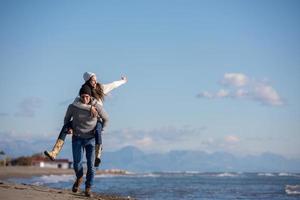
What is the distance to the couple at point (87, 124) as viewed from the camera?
10438mm

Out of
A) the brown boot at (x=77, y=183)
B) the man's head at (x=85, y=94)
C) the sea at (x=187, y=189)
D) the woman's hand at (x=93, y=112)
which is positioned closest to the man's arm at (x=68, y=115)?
the man's head at (x=85, y=94)

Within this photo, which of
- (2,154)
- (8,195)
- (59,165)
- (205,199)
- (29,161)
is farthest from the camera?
(59,165)

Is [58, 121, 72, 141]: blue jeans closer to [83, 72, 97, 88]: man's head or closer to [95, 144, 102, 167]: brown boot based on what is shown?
[95, 144, 102, 167]: brown boot

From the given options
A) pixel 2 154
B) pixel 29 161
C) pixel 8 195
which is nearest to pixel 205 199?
pixel 8 195

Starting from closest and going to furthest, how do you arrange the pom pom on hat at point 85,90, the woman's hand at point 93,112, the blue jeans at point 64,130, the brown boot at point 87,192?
the woman's hand at point 93,112, the pom pom on hat at point 85,90, the blue jeans at point 64,130, the brown boot at point 87,192

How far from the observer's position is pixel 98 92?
10695mm

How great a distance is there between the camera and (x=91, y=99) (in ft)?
34.5

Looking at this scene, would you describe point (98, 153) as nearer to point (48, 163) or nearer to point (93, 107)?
point (93, 107)

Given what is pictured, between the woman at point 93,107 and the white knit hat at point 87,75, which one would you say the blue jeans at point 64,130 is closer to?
the woman at point 93,107

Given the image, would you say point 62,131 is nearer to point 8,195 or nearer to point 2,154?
point 8,195

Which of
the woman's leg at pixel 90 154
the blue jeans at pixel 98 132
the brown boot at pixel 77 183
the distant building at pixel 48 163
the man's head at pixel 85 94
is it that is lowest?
the brown boot at pixel 77 183

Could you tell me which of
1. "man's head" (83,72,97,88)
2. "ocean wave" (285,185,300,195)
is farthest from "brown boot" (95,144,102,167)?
"ocean wave" (285,185,300,195)

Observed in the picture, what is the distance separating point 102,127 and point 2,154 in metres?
67.6

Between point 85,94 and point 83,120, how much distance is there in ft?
1.58
